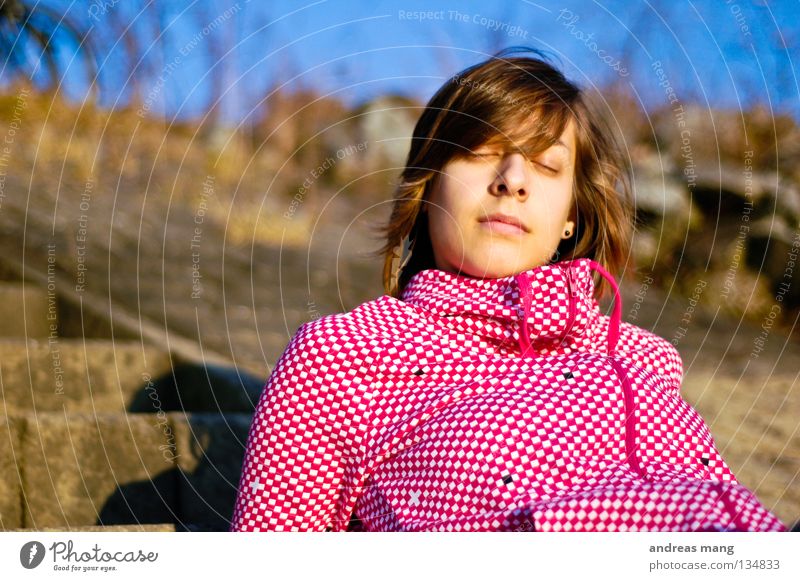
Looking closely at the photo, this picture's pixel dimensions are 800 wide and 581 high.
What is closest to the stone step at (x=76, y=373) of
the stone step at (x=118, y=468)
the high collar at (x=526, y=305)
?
the stone step at (x=118, y=468)

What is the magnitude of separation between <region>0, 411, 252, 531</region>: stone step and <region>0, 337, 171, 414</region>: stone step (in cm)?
49

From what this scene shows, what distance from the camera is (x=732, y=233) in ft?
14.3

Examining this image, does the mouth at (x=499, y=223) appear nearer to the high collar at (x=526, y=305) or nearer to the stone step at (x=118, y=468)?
the high collar at (x=526, y=305)

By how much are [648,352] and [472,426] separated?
0.46m

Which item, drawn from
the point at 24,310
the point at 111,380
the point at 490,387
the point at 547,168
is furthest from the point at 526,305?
the point at 24,310

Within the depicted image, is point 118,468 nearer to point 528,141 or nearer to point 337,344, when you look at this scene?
point 337,344

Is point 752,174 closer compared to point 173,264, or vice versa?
point 173,264

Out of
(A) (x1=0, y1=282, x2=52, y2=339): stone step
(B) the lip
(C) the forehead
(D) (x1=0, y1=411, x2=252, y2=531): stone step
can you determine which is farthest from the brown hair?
(A) (x1=0, y1=282, x2=52, y2=339): stone step

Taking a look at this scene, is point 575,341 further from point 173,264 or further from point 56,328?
point 173,264

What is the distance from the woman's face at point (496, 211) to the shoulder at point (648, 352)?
0.18 meters

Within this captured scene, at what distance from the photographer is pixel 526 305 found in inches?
56.6
